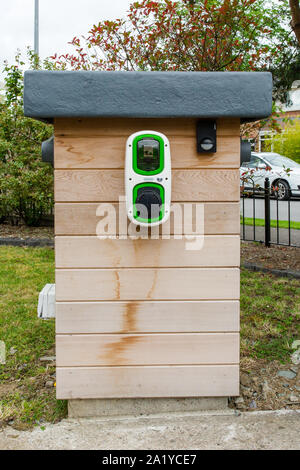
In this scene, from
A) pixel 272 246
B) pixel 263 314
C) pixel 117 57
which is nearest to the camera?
pixel 263 314

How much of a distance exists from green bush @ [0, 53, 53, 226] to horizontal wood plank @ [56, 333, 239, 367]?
6069 millimetres

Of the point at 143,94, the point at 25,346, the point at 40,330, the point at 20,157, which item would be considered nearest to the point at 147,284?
the point at 143,94

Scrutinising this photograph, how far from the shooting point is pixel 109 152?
8.72 ft

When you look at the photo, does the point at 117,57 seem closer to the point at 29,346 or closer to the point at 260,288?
the point at 260,288

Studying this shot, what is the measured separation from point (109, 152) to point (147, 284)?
75cm

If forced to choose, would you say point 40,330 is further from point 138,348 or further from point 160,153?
point 160,153

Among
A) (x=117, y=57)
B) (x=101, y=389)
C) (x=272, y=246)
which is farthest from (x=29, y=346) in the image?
(x=272, y=246)

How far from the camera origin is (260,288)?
541 cm

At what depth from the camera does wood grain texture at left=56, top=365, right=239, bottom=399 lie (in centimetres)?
276

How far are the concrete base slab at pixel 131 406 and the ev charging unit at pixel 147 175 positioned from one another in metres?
1.06

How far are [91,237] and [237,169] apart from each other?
2.88 ft

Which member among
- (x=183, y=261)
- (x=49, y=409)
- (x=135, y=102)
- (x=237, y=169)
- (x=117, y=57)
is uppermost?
(x=117, y=57)

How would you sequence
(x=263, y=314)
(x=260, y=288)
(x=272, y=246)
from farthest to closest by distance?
(x=272, y=246)
(x=260, y=288)
(x=263, y=314)

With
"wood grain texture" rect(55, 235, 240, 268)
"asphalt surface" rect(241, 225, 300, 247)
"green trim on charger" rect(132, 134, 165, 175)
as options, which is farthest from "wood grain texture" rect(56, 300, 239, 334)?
"asphalt surface" rect(241, 225, 300, 247)
